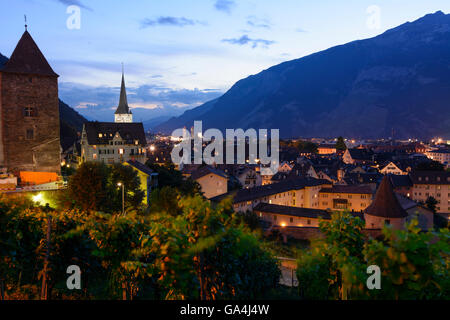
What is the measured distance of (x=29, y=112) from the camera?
36719mm

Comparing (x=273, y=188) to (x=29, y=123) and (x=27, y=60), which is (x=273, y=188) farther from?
(x=27, y=60)

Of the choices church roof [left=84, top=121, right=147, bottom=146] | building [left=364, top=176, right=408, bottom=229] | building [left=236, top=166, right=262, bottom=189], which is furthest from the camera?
building [left=236, top=166, right=262, bottom=189]

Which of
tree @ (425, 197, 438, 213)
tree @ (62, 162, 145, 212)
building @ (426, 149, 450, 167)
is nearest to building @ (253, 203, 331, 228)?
tree @ (62, 162, 145, 212)

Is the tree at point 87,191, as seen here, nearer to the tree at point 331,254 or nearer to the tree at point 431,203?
the tree at point 331,254

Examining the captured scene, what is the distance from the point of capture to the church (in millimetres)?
55853

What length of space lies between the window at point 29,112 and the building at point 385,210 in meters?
42.7

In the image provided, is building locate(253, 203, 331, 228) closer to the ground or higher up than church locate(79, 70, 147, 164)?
closer to the ground

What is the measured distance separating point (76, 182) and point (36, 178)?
42.5 ft

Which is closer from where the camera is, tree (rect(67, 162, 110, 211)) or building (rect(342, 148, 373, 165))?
tree (rect(67, 162, 110, 211))

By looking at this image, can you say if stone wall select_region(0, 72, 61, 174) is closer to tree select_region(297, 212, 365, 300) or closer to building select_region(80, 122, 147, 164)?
building select_region(80, 122, 147, 164)

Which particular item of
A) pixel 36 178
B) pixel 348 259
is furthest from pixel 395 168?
pixel 348 259

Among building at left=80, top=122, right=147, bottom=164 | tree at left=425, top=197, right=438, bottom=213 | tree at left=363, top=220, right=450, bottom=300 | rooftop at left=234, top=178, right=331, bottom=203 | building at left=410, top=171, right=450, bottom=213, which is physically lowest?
tree at left=425, top=197, right=438, bottom=213

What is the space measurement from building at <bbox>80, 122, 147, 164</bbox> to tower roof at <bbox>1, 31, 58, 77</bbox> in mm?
19046
